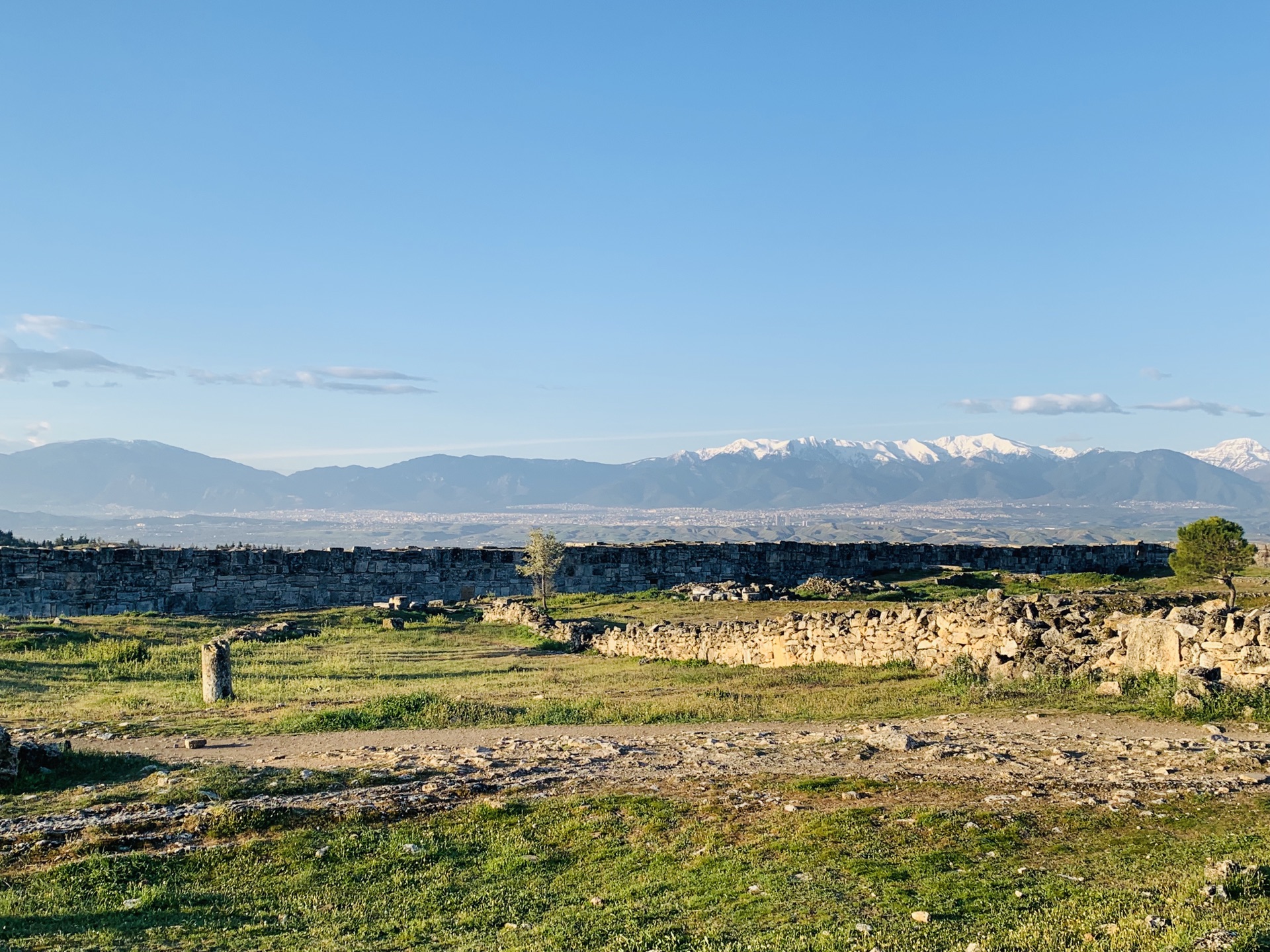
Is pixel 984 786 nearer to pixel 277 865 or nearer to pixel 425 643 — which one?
pixel 277 865

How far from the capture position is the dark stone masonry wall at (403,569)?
33.2 metres

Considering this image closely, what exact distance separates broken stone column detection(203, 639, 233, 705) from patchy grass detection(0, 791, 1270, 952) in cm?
898

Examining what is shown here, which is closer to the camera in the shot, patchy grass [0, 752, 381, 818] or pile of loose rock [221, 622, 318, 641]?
patchy grass [0, 752, 381, 818]

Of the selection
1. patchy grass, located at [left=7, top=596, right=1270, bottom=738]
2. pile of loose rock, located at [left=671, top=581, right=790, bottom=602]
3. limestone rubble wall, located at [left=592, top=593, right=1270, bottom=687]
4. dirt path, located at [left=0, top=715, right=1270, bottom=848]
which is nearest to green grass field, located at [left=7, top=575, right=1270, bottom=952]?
dirt path, located at [left=0, top=715, right=1270, bottom=848]

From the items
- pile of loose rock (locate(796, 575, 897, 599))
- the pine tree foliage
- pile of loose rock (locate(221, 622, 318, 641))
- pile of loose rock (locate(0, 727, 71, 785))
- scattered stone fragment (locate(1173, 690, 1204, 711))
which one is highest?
the pine tree foliage

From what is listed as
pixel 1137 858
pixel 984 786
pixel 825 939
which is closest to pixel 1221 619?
pixel 984 786

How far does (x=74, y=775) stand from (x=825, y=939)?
29.2 feet

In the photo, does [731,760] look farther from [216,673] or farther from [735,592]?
[735,592]

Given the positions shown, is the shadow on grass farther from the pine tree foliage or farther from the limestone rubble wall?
the pine tree foliage

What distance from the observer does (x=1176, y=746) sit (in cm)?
1047

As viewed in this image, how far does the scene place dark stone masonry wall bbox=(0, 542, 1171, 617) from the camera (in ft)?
109

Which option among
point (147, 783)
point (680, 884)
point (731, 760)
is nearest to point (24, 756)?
point (147, 783)

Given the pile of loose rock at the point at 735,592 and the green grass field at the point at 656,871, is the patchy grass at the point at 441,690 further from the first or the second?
the pile of loose rock at the point at 735,592

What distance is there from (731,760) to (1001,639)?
7532 millimetres
